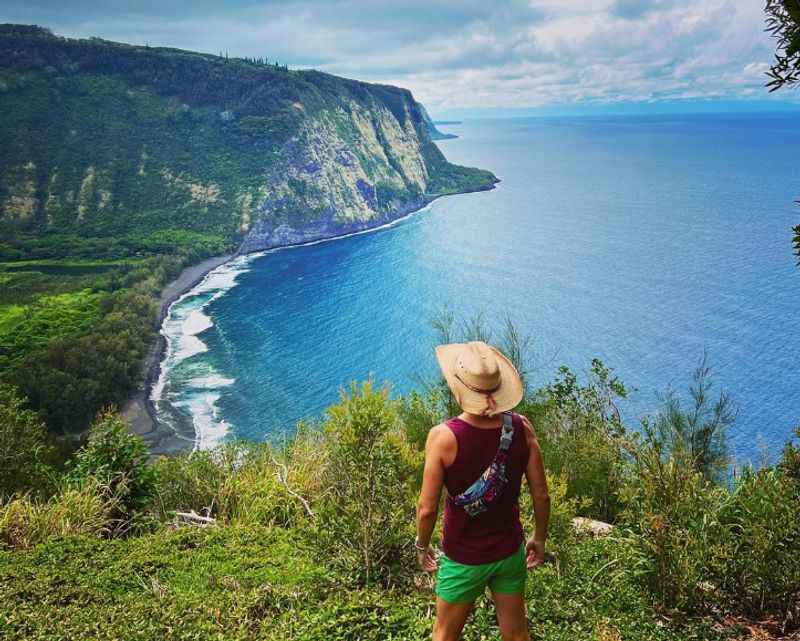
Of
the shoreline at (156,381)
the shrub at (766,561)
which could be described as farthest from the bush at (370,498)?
the shoreline at (156,381)

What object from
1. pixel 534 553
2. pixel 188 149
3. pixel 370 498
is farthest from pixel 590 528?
pixel 188 149

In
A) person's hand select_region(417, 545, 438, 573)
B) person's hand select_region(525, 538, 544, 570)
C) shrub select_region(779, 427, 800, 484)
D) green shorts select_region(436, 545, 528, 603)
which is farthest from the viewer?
shrub select_region(779, 427, 800, 484)

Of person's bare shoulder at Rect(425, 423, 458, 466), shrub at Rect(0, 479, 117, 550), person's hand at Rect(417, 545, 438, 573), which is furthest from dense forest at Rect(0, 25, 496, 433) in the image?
person's bare shoulder at Rect(425, 423, 458, 466)

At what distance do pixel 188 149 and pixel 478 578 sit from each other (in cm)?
14423

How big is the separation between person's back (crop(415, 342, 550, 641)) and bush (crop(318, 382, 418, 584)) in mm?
2420

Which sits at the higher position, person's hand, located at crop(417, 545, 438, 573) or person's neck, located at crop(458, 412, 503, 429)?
person's neck, located at crop(458, 412, 503, 429)

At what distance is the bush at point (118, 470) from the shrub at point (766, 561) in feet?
30.3

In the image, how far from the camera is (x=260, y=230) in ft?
371

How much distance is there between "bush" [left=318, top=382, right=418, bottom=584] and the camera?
6.30 meters

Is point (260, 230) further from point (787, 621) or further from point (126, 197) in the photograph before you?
point (787, 621)

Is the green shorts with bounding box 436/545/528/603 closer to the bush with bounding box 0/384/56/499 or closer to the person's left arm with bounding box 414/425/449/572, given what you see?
the person's left arm with bounding box 414/425/449/572

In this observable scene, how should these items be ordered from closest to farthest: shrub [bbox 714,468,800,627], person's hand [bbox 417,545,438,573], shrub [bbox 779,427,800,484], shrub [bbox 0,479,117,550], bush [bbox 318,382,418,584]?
1. person's hand [bbox 417,545,438,573]
2. shrub [bbox 714,468,800,627]
3. bush [bbox 318,382,418,584]
4. shrub [bbox 779,427,800,484]
5. shrub [bbox 0,479,117,550]

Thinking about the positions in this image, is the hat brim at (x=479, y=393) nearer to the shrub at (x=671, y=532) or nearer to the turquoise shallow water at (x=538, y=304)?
the shrub at (x=671, y=532)

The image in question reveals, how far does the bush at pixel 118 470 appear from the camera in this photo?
10781 mm
